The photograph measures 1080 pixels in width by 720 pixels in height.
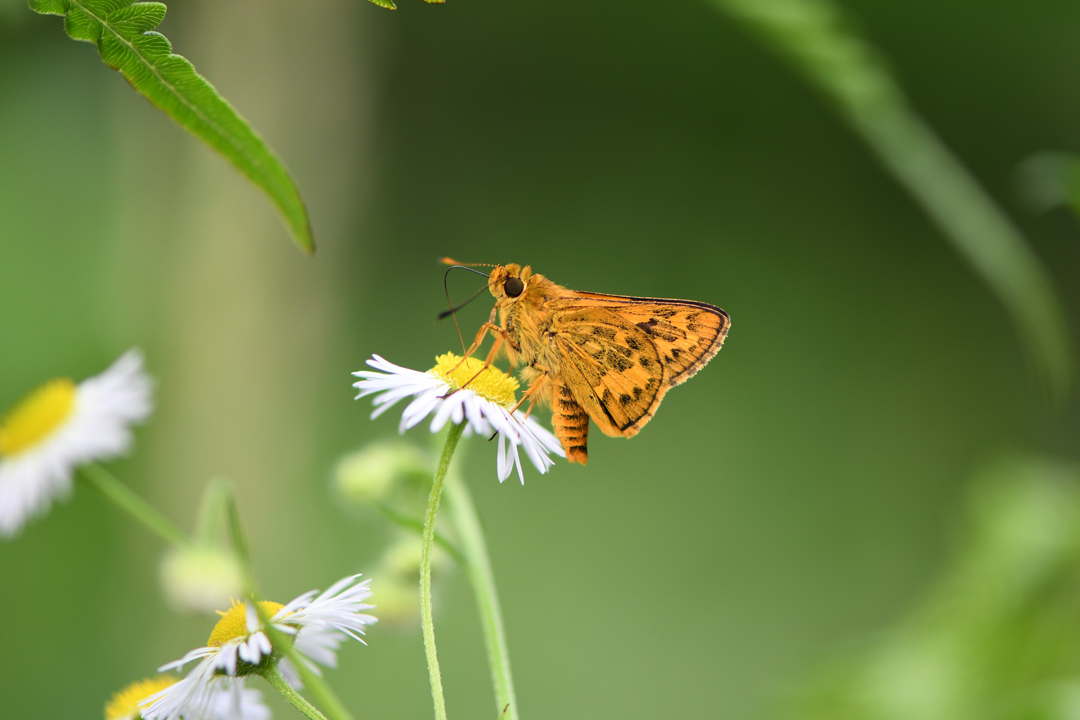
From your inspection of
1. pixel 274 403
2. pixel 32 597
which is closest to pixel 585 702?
pixel 274 403

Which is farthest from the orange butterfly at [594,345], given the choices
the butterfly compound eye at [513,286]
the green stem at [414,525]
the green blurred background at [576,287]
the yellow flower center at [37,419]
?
the green blurred background at [576,287]

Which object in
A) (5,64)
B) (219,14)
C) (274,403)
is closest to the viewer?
(5,64)

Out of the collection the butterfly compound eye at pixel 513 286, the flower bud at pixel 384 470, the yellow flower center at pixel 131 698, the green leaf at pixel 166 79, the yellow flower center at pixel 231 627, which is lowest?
the yellow flower center at pixel 131 698

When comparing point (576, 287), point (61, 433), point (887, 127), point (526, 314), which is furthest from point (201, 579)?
point (576, 287)

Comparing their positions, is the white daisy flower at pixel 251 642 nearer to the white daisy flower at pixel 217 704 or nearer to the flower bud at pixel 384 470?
the white daisy flower at pixel 217 704

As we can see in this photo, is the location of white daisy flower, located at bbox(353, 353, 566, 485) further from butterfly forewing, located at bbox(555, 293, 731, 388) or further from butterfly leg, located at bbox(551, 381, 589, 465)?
butterfly forewing, located at bbox(555, 293, 731, 388)

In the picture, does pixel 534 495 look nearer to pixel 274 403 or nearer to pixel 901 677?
pixel 274 403
